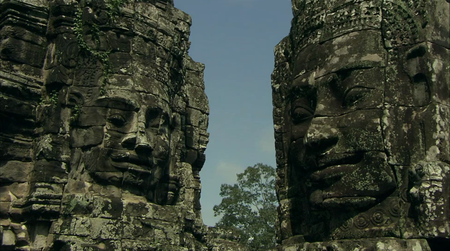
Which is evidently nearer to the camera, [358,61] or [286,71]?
[358,61]

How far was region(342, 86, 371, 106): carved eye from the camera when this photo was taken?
6188 millimetres

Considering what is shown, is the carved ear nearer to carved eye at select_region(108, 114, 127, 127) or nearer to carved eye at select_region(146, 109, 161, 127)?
carved eye at select_region(146, 109, 161, 127)

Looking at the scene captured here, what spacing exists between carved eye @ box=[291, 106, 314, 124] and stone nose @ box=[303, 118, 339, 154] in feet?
1.34

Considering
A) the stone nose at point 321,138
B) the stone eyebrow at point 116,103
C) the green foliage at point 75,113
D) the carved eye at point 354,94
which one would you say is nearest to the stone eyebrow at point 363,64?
the carved eye at point 354,94

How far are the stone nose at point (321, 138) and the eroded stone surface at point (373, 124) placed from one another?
11 millimetres

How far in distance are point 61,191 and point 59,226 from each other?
0.64 m

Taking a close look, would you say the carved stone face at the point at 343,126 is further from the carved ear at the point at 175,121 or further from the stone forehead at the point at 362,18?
the carved ear at the point at 175,121

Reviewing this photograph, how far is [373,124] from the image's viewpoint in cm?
603

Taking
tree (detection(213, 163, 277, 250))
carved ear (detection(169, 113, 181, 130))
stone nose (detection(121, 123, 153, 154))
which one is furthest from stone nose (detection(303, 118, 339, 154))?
tree (detection(213, 163, 277, 250))

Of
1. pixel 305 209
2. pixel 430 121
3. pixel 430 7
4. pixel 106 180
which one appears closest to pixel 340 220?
pixel 305 209

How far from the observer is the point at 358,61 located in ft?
20.7

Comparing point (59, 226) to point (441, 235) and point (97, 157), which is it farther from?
point (441, 235)

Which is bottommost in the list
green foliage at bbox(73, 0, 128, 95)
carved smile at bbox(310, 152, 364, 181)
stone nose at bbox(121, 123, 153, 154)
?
carved smile at bbox(310, 152, 364, 181)

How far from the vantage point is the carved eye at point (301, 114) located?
6.78 metres
